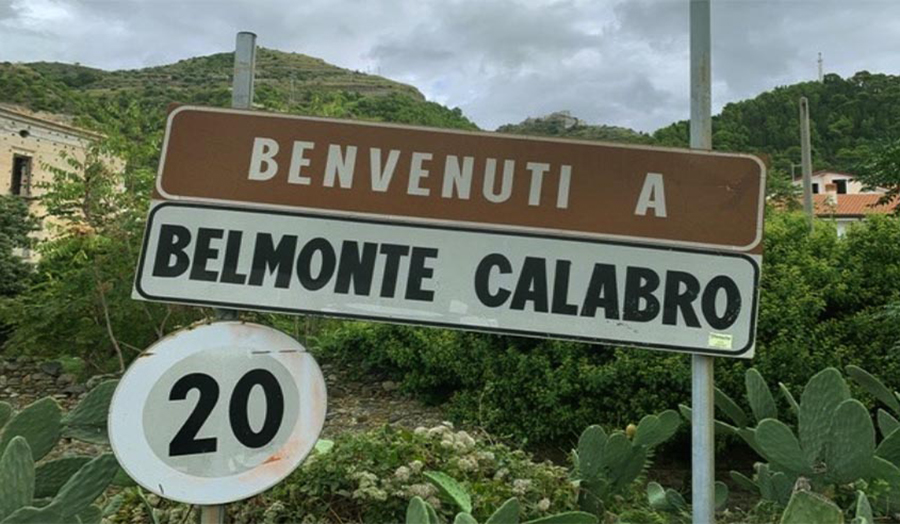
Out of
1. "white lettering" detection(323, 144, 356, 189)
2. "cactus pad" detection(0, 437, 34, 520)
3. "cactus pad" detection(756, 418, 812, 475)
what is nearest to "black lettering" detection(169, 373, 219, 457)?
"cactus pad" detection(0, 437, 34, 520)

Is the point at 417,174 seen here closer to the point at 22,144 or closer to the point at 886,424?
the point at 886,424

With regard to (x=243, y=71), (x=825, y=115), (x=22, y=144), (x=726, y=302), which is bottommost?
(x=726, y=302)

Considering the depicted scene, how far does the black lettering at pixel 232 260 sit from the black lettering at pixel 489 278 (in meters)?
0.58

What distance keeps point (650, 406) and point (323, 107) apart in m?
5.95

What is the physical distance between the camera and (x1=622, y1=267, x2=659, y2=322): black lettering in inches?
61.0

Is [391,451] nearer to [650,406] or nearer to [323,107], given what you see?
[650,406]

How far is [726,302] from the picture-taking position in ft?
5.06

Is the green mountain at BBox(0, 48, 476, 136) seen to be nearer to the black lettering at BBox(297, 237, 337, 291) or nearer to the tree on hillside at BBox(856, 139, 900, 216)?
the black lettering at BBox(297, 237, 337, 291)

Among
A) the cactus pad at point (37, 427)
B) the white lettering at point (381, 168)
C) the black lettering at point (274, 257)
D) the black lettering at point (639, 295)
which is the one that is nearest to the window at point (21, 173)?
the cactus pad at point (37, 427)

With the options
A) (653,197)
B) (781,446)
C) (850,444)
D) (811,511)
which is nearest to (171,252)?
(653,197)

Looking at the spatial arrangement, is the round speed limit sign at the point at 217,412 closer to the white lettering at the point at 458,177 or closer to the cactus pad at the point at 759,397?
the white lettering at the point at 458,177

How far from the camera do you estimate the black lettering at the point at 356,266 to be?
1.56 metres

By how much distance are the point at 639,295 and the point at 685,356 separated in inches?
176

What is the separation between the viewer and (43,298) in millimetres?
9297
